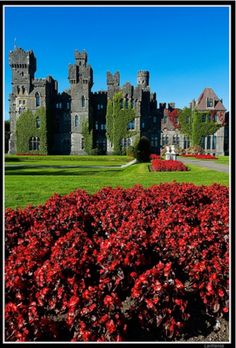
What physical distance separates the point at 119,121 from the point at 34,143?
13.5 meters

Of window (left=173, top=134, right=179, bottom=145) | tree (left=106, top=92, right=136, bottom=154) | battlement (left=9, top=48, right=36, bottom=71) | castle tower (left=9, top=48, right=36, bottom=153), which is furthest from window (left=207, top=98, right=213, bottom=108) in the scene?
battlement (left=9, top=48, right=36, bottom=71)

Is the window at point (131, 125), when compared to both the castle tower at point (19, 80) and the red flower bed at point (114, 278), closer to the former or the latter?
the castle tower at point (19, 80)

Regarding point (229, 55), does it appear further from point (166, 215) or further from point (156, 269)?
point (166, 215)

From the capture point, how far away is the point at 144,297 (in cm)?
311

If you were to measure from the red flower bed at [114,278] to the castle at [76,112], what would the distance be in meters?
44.6

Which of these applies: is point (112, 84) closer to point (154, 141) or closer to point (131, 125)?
point (131, 125)

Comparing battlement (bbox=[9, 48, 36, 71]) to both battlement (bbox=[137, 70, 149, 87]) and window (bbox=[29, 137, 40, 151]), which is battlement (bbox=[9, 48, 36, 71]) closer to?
window (bbox=[29, 137, 40, 151])

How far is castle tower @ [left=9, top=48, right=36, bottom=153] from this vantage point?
156ft

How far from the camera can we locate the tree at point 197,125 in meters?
50.0

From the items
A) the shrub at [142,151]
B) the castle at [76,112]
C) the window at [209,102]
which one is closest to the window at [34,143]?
the castle at [76,112]

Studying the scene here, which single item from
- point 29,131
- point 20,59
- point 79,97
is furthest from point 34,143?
point 20,59

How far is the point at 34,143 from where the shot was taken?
48.3m

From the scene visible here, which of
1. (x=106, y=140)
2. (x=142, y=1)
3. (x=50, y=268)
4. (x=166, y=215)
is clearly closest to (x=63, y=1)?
(x=142, y=1)

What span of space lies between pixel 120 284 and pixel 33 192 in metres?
7.75
